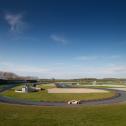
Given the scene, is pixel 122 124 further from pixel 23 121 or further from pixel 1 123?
pixel 1 123

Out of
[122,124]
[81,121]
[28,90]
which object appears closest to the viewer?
[122,124]

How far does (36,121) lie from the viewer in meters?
23.1

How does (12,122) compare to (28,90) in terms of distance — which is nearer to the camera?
(12,122)

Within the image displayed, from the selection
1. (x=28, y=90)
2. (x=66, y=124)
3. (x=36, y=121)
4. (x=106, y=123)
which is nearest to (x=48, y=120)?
(x=36, y=121)

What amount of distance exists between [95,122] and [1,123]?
36.9ft

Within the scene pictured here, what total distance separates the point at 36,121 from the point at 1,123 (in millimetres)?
4143

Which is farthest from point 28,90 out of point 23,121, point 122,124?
point 122,124

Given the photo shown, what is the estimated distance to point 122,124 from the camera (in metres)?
21.6

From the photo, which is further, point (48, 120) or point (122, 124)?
point (48, 120)

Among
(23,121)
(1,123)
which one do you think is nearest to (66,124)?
(23,121)

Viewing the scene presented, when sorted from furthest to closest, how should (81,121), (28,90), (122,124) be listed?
Result: (28,90)
(81,121)
(122,124)

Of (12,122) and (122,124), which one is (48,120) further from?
(122,124)

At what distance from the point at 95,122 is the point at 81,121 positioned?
1.73 m

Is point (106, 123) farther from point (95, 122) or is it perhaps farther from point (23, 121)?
point (23, 121)
